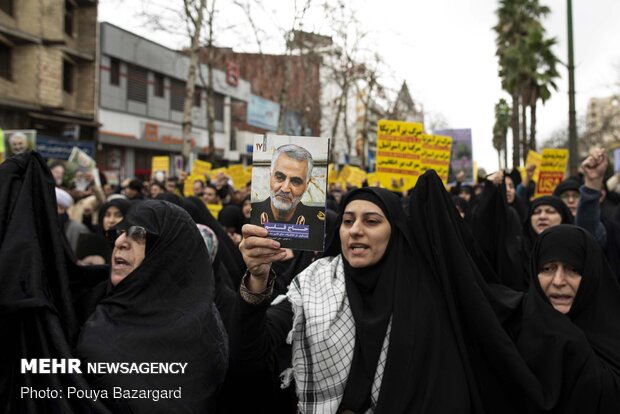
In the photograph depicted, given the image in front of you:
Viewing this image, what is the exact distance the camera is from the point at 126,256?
258 centimetres

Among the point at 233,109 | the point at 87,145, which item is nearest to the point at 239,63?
the point at 233,109

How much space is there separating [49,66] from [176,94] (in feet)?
30.6

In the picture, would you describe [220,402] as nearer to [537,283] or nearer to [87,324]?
[87,324]

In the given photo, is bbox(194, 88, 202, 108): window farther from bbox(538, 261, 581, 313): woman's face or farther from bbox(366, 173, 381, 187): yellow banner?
bbox(538, 261, 581, 313): woman's face

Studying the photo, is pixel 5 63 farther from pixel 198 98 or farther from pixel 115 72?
pixel 198 98

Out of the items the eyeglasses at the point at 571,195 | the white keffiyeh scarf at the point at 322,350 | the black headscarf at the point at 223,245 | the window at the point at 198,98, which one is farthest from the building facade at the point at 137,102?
the white keffiyeh scarf at the point at 322,350

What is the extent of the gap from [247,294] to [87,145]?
12164mm

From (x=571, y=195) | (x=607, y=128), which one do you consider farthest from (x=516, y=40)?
(x=571, y=195)

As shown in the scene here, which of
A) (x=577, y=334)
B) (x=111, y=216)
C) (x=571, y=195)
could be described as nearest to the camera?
(x=577, y=334)

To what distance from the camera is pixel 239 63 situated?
1372 inches

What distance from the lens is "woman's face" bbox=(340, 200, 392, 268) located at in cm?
247

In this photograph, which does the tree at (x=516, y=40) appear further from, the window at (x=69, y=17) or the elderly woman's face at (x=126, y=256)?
the elderly woman's face at (x=126, y=256)

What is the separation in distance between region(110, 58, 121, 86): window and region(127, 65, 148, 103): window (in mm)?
665

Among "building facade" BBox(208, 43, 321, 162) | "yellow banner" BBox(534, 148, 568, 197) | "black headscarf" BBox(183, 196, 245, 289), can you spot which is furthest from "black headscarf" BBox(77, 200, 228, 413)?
"building facade" BBox(208, 43, 321, 162)
